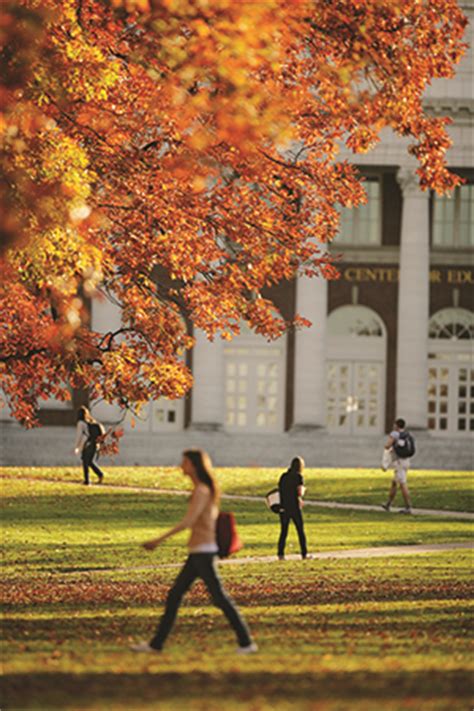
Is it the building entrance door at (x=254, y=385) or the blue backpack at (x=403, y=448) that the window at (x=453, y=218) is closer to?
the building entrance door at (x=254, y=385)

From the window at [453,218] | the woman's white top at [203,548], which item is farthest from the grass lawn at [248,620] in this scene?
the window at [453,218]

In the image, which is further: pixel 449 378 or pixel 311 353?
pixel 449 378

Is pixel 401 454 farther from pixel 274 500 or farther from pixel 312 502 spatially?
pixel 274 500

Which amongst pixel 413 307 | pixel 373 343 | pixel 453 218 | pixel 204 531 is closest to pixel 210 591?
pixel 204 531

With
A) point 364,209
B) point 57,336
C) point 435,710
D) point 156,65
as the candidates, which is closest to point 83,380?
point 57,336

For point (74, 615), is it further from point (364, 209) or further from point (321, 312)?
point (364, 209)

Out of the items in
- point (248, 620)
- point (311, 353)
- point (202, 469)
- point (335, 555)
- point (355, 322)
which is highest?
point (355, 322)

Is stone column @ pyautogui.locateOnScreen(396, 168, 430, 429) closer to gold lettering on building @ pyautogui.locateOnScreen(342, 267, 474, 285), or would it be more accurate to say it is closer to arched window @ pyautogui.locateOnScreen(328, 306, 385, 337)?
gold lettering on building @ pyautogui.locateOnScreen(342, 267, 474, 285)

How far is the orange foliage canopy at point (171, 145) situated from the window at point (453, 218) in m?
35.7

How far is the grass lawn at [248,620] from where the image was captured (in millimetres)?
9055

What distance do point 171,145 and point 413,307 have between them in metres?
34.4

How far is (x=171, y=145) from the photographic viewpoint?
54.5 feet

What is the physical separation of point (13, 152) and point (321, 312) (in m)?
38.4

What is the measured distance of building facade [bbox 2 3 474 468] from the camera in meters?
50.2
